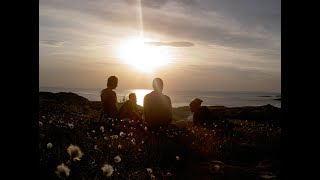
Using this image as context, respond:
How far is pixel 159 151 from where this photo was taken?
9469 millimetres

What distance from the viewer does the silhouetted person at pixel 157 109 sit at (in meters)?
12.4

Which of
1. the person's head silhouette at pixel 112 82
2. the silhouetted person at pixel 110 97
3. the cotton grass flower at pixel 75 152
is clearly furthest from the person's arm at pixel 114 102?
the cotton grass flower at pixel 75 152

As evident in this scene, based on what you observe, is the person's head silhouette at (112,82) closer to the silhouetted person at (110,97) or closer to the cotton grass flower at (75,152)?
the silhouetted person at (110,97)

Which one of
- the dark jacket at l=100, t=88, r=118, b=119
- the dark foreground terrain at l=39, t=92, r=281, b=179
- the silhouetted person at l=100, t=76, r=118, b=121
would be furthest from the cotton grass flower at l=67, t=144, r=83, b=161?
the dark jacket at l=100, t=88, r=118, b=119

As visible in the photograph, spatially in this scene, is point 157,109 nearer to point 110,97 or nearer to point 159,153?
point 110,97

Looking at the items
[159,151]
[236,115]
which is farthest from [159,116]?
Answer: [236,115]

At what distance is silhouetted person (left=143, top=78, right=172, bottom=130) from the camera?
12438 mm

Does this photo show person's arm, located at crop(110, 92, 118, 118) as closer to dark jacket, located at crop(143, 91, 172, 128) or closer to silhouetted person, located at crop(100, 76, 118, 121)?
silhouetted person, located at crop(100, 76, 118, 121)

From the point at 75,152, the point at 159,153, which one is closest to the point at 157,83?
the point at 159,153

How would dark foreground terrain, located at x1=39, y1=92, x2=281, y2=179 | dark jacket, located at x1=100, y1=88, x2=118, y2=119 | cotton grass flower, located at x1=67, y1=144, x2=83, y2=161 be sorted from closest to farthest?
cotton grass flower, located at x1=67, y1=144, x2=83, y2=161 → dark foreground terrain, located at x1=39, y1=92, x2=281, y2=179 → dark jacket, located at x1=100, y1=88, x2=118, y2=119
